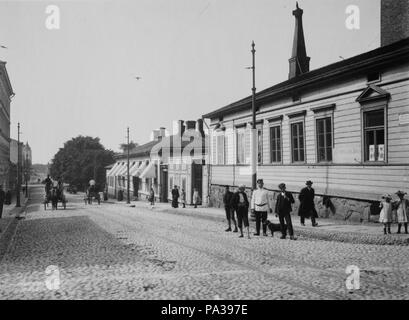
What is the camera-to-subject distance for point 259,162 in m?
22.7

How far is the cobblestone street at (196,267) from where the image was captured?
259 inches

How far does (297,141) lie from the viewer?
63.1 feet


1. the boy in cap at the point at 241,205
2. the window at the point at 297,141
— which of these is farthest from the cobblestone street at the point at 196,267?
the window at the point at 297,141

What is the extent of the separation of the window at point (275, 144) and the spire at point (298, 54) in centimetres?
673

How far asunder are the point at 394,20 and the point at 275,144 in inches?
349

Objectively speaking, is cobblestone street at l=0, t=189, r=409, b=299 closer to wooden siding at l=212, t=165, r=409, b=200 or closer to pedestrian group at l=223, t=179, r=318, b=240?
pedestrian group at l=223, t=179, r=318, b=240

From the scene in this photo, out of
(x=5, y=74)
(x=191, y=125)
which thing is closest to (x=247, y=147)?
(x=191, y=125)

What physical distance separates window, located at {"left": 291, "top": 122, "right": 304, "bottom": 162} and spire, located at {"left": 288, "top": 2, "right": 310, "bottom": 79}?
26.2 feet

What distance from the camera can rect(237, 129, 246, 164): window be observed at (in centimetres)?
2412

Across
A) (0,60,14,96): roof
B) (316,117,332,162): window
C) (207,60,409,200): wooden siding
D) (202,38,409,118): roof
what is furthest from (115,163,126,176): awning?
(316,117,332,162): window

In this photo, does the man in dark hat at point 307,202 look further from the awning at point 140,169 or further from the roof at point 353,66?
the awning at point 140,169

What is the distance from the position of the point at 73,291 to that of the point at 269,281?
321 cm
